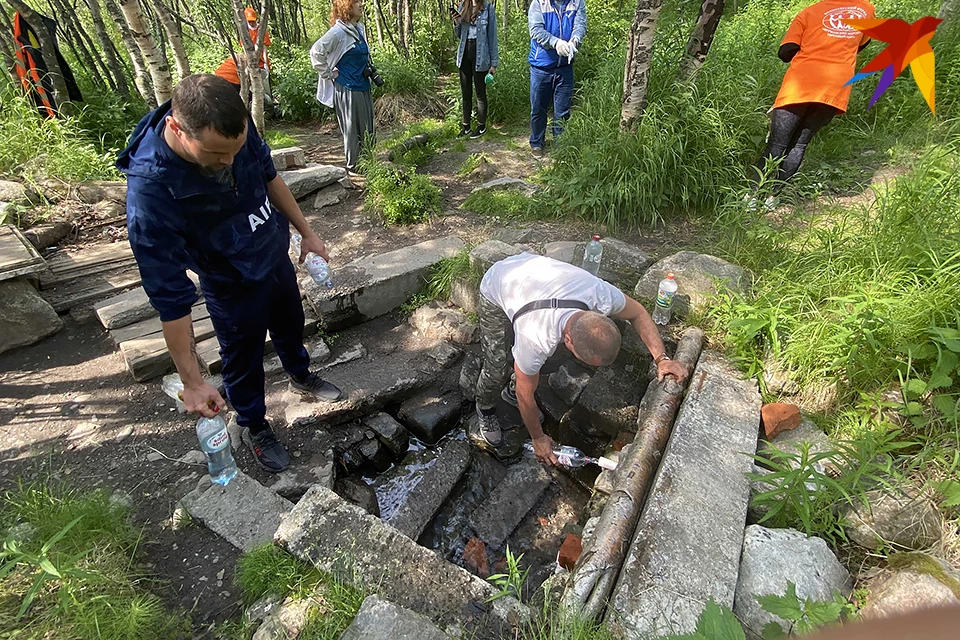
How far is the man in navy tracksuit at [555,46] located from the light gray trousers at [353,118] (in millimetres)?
2067

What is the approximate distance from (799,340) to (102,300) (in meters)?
4.95

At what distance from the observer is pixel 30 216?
4203mm

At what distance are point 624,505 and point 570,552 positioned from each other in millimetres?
483

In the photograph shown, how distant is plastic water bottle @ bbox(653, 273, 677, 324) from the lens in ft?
10.3

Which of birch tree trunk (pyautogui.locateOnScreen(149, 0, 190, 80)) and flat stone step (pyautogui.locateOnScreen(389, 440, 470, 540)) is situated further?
birch tree trunk (pyautogui.locateOnScreen(149, 0, 190, 80))

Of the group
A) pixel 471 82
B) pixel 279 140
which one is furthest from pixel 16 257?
pixel 471 82

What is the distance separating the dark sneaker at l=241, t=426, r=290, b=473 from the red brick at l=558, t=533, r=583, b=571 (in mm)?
1679

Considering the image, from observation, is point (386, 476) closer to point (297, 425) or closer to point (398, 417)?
point (398, 417)

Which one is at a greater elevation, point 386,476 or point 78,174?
point 78,174

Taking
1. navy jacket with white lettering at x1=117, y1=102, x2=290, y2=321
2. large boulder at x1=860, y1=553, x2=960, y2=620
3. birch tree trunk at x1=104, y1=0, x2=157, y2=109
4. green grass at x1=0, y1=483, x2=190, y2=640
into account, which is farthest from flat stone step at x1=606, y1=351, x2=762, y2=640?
birch tree trunk at x1=104, y1=0, x2=157, y2=109

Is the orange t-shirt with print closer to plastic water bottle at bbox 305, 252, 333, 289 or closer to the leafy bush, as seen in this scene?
the leafy bush

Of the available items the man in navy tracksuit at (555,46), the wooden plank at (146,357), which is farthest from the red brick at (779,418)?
the man in navy tracksuit at (555,46)

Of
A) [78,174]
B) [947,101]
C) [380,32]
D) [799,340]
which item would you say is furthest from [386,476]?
[380,32]

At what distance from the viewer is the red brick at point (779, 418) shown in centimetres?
245
